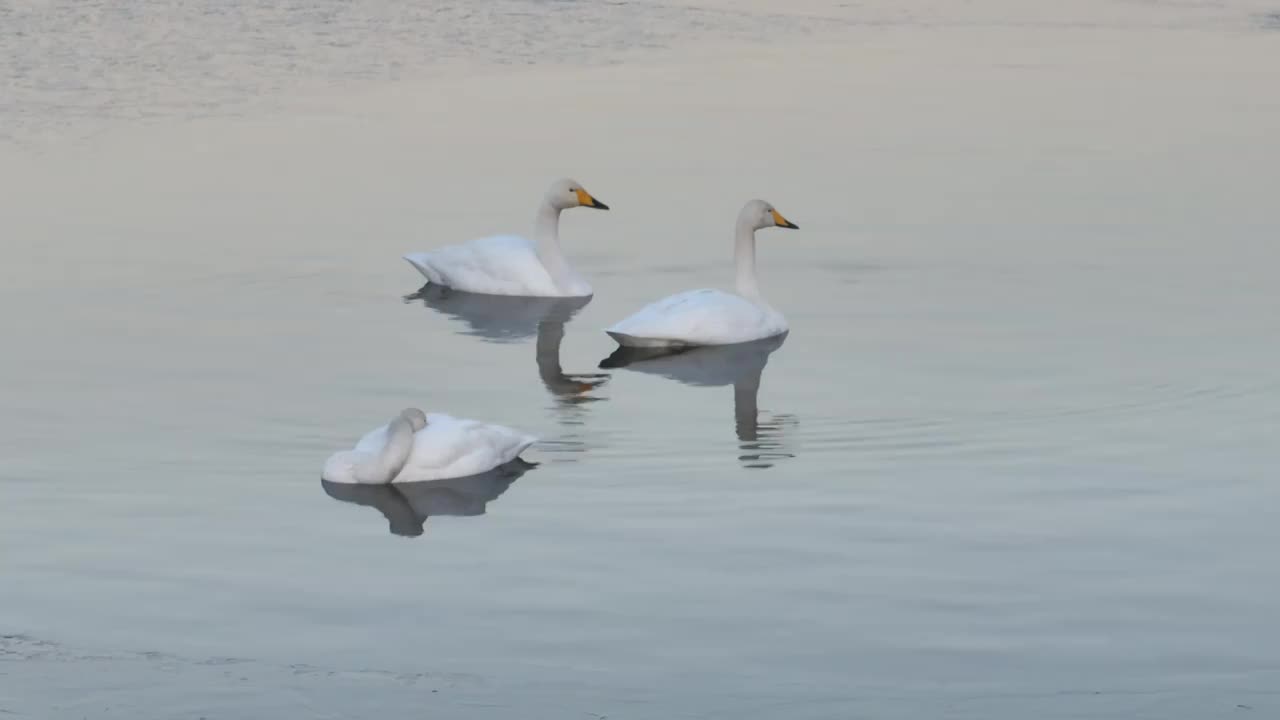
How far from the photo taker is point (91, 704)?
9375 millimetres

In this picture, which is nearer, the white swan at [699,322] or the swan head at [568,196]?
the white swan at [699,322]

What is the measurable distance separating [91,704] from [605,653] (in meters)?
2.12

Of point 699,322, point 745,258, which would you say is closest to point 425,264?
point 745,258

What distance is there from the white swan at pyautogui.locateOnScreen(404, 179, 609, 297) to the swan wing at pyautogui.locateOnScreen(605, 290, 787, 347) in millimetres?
2206

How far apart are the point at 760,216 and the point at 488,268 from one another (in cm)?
238

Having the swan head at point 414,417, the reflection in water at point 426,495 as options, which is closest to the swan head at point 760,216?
the reflection in water at point 426,495

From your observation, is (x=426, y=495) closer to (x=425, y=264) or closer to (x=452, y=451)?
(x=452, y=451)

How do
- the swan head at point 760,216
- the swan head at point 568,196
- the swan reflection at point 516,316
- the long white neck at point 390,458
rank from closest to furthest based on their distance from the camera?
1. the long white neck at point 390,458
2. the swan reflection at point 516,316
3. the swan head at point 760,216
4. the swan head at point 568,196

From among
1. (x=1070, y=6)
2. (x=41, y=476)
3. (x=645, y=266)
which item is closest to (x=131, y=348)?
(x=41, y=476)

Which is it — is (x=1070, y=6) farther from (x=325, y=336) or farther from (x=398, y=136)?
(x=325, y=336)

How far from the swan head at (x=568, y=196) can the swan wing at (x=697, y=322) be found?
2982mm

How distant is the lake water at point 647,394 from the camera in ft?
33.2

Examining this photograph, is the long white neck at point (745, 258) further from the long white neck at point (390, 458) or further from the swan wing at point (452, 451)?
the long white neck at point (390, 458)

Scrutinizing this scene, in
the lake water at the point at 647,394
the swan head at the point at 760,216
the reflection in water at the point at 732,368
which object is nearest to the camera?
the lake water at the point at 647,394
